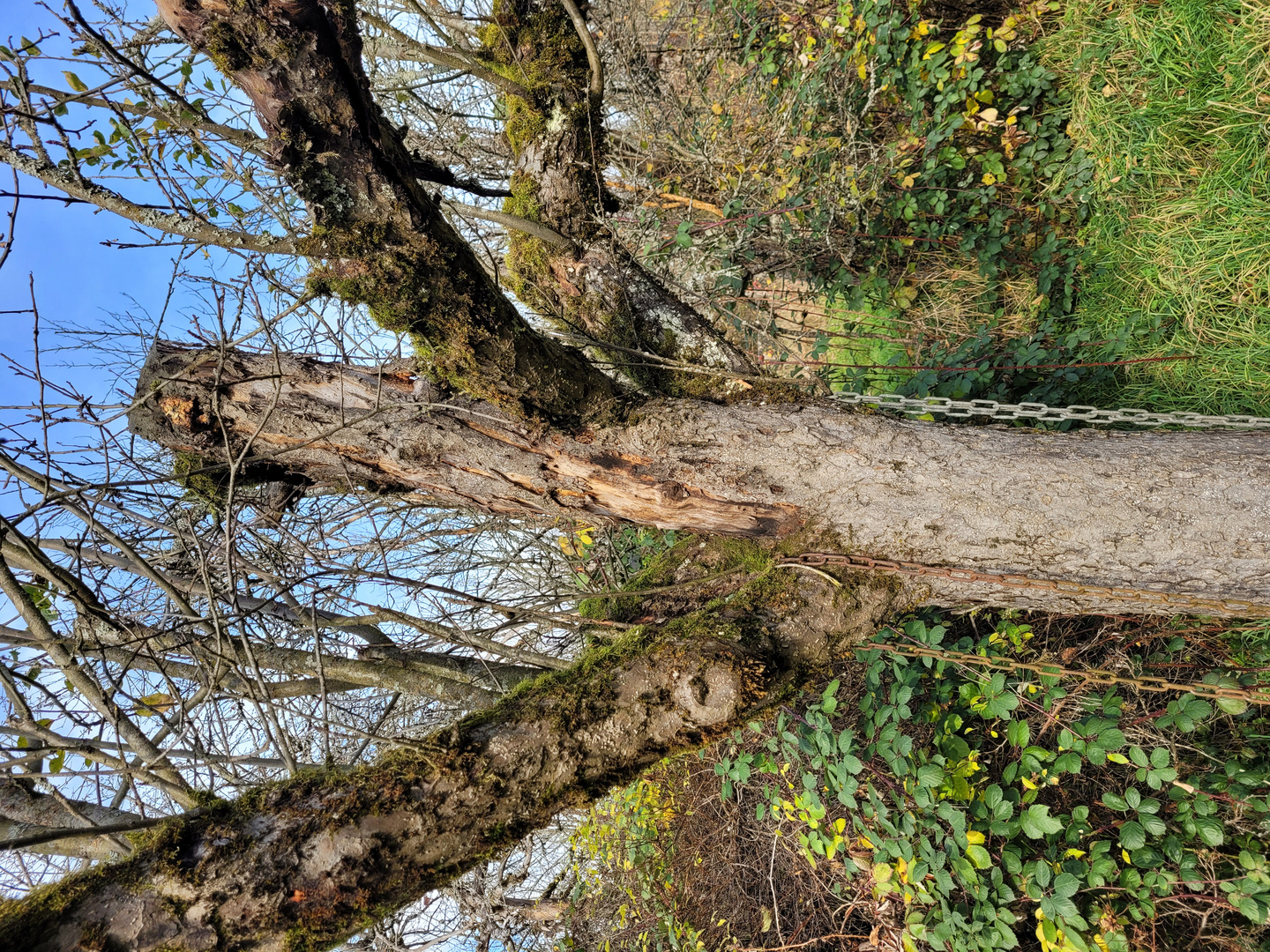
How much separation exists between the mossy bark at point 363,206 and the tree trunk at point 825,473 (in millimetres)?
247

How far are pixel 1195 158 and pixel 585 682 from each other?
399 centimetres

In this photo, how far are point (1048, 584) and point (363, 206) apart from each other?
279 centimetres

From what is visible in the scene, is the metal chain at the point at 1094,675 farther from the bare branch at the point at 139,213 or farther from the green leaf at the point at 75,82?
the green leaf at the point at 75,82

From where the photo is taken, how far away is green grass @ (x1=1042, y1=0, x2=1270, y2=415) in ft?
10.3

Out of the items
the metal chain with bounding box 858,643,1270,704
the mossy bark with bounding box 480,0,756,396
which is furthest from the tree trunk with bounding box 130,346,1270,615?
the mossy bark with bounding box 480,0,756,396

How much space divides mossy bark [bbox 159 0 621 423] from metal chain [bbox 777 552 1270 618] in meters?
1.30

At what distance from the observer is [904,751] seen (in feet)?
8.02

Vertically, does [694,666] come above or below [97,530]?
below

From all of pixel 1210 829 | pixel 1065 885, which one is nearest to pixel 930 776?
pixel 1065 885

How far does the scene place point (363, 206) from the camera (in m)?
2.26

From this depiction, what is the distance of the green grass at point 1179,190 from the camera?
10.3 feet

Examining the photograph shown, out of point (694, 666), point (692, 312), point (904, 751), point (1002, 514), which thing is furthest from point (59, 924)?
point (692, 312)

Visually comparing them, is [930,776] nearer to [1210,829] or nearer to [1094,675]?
[1094,675]

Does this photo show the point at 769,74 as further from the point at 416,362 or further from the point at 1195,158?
the point at 416,362
